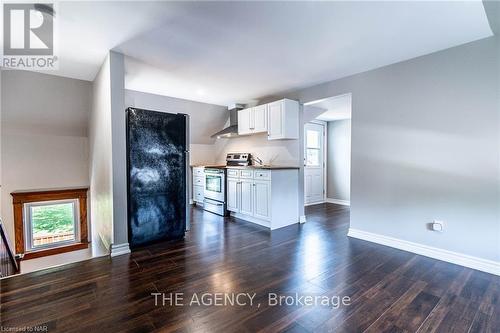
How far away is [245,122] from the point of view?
4.96 m

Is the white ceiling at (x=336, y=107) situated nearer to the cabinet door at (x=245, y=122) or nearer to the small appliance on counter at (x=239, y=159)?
the cabinet door at (x=245, y=122)

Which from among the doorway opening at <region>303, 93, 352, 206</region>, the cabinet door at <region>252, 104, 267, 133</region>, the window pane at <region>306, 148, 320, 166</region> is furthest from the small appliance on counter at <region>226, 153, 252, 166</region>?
the window pane at <region>306, 148, 320, 166</region>

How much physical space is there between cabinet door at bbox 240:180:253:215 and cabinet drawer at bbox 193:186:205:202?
142cm

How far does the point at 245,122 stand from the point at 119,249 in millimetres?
3244

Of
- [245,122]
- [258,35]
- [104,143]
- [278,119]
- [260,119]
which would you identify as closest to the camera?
[258,35]

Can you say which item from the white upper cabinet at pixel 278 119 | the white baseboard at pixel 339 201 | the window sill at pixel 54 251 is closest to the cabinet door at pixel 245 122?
the white upper cabinet at pixel 278 119

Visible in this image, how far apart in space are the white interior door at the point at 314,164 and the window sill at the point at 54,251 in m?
5.07

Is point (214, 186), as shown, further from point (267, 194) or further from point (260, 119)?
point (260, 119)

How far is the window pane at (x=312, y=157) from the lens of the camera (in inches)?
240

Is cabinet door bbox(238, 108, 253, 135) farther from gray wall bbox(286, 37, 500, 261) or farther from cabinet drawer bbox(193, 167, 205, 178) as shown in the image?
gray wall bbox(286, 37, 500, 261)

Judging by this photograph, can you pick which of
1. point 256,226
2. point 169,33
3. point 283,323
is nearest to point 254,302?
point 283,323

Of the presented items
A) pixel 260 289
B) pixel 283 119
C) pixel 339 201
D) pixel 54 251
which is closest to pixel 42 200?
pixel 54 251

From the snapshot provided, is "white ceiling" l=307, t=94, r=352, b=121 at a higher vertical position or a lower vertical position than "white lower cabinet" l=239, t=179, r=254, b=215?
higher

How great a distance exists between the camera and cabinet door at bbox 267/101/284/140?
164 inches
